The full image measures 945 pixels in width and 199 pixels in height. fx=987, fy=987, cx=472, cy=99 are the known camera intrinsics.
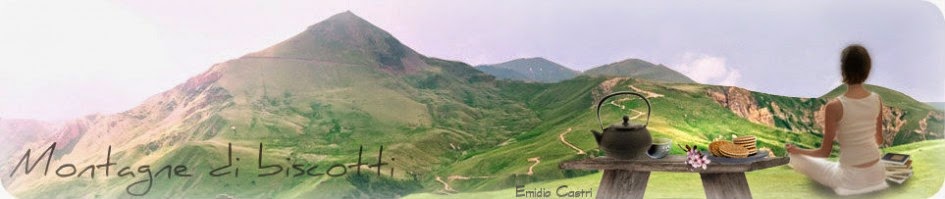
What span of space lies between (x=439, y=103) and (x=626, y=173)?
5.83 meters

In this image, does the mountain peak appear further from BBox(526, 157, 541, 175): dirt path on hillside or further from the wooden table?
the wooden table

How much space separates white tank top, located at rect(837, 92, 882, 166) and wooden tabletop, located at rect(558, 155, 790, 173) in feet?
1.80

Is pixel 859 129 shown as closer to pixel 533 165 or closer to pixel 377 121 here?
pixel 533 165

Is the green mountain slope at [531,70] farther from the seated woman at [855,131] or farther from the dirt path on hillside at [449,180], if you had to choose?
the seated woman at [855,131]

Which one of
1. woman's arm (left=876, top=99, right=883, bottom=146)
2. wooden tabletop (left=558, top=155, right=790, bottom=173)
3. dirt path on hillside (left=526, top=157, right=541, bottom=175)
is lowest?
dirt path on hillside (left=526, top=157, right=541, bottom=175)

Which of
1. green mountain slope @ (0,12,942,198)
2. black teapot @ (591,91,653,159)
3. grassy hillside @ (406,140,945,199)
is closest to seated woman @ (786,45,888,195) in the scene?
grassy hillside @ (406,140,945,199)

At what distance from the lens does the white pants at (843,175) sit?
7.34 m

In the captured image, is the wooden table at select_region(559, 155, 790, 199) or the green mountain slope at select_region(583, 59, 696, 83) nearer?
the wooden table at select_region(559, 155, 790, 199)

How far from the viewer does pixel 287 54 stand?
12.4m

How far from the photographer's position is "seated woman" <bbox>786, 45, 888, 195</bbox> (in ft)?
22.9

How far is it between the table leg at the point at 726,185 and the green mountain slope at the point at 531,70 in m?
5.22

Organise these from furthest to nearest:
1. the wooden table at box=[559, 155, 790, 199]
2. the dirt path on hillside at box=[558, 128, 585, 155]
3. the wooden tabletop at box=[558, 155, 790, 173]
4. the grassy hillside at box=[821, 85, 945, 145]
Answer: the dirt path on hillside at box=[558, 128, 585, 155] < the grassy hillside at box=[821, 85, 945, 145] < the wooden table at box=[559, 155, 790, 199] < the wooden tabletop at box=[558, 155, 790, 173]

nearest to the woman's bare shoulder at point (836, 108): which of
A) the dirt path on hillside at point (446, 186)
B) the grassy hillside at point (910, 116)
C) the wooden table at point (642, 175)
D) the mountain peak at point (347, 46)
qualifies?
the wooden table at point (642, 175)

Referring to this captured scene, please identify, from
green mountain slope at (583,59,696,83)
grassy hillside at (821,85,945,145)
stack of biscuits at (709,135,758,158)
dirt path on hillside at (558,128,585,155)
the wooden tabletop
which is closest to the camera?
the wooden tabletop
